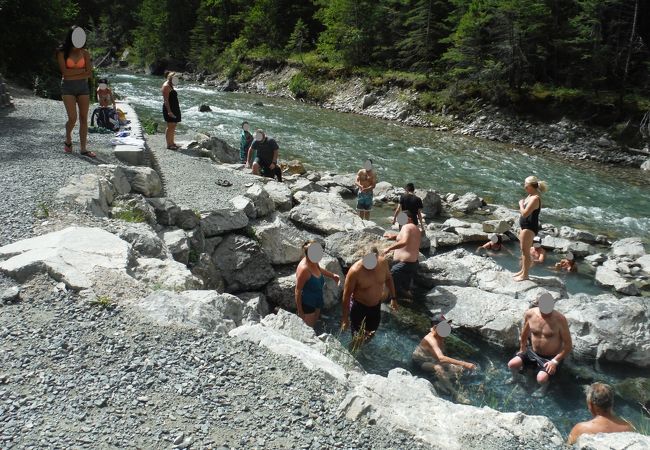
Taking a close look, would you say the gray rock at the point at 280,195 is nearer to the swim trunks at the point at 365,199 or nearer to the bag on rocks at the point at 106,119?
the swim trunks at the point at 365,199

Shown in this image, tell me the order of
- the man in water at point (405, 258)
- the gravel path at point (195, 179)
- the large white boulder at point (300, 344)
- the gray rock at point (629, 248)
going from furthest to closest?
the gray rock at point (629, 248) < the gravel path at point (195, 179) < the man in water at point (405, 258) < the large white boulder at point (300, 344)

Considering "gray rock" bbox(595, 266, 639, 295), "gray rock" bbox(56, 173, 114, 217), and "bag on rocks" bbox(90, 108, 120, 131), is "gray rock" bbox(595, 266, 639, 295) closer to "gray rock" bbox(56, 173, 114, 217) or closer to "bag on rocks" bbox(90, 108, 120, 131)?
"gray rock" bbox(56, 173, 114, 217)

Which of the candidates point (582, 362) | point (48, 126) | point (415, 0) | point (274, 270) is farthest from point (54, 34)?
point (415, 0)

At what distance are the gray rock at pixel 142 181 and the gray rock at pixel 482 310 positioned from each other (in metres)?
5.25

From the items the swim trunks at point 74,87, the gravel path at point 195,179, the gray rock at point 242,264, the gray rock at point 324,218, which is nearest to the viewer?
the swim trunks at point 74,87

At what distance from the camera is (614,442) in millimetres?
3969

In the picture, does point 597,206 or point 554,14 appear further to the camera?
point 554,14

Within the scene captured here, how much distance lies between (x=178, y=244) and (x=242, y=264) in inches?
53.7

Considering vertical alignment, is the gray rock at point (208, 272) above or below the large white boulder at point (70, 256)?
below

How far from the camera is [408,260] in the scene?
30.2ft

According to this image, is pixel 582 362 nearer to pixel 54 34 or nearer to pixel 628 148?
pixel 628 148

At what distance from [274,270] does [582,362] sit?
5.18 metres

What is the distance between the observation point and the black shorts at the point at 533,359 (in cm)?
711

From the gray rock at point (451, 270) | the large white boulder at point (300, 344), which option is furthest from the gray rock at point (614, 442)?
the gray rock at point (451, 270)
